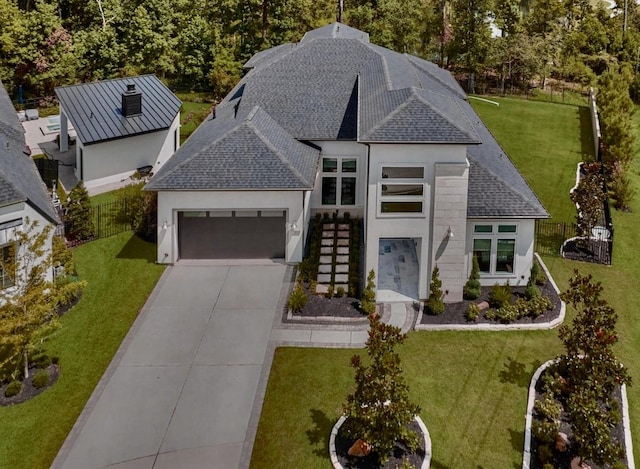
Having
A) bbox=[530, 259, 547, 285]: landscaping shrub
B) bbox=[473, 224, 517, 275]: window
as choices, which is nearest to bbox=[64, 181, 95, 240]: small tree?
bbox=[473, 224, 517, 275]: window

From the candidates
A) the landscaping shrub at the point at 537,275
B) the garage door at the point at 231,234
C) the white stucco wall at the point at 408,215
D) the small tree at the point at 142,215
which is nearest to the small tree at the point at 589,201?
the landscaping shrub at the point at 537,275

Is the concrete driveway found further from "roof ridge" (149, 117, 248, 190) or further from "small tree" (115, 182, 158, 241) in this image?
"small tree" (115, 182, 158, 241)

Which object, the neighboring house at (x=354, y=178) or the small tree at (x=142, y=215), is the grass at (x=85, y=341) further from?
the neighboring house at (x=354, y=178)

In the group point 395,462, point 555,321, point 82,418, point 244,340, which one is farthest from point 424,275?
point 82,418

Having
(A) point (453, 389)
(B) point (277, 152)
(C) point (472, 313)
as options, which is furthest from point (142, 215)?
(A) point (453, 389)

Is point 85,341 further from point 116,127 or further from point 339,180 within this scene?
point 116,127

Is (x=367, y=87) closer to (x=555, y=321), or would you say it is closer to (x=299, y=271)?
(x=299, y=271)
